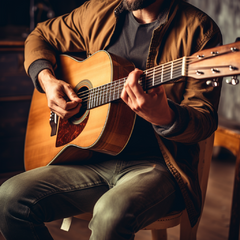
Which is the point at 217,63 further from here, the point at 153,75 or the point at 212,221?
the point at 212,221

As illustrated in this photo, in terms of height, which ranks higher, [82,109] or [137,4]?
[137,4]

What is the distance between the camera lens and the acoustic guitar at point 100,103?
87 centimetres

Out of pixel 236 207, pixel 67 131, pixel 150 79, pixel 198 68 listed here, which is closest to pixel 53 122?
pixel 67 131

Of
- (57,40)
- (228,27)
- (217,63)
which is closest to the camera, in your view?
(217,63)

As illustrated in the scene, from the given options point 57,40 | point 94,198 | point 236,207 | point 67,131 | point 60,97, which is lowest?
point 236,207

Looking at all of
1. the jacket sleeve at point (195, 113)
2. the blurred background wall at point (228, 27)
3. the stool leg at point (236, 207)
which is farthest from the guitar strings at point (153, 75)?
the blurred background wall at point (228, 27)

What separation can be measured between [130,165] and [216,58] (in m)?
0.51

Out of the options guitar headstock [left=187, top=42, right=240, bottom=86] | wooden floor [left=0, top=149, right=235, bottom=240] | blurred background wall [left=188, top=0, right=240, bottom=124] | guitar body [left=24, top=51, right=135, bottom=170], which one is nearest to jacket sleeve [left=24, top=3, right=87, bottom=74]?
guitar body [left=24, top=51, right=135, bottom=170]

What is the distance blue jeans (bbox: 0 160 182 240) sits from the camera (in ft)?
3.01

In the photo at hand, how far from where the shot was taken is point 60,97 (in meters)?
1.23

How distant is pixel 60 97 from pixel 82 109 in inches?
4.0

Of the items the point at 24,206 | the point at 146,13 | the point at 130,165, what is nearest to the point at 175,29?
the point at 146,13

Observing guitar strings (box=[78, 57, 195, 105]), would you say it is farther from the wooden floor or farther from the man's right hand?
the wooden floor

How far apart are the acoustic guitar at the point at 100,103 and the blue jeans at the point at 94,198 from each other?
4.0 inches
